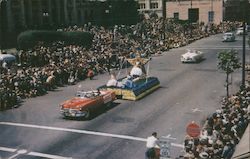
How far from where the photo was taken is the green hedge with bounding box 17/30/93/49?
44281mm

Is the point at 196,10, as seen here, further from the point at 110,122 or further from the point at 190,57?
the point at 110,122

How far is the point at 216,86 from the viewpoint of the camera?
33.1m

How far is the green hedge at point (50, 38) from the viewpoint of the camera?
145 ft

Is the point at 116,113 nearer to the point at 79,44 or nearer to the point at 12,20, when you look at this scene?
the point at 79,44

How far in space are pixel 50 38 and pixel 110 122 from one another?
23.8 metres

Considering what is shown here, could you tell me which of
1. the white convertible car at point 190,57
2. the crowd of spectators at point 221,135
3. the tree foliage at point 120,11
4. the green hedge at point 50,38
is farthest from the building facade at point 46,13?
the crowd of spectators at point 221,135

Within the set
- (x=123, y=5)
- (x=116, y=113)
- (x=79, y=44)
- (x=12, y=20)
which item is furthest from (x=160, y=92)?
(x=123, y=5)

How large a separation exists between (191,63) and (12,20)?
2630 cm

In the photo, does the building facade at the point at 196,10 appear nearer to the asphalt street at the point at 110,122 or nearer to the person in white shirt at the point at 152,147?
the asphalt street at the point at 110,122

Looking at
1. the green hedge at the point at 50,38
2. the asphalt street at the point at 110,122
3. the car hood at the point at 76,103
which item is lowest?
the asphalt street at the point at 110,122

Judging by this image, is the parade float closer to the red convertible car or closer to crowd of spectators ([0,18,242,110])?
the red convertible car

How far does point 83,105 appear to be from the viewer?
24672mm

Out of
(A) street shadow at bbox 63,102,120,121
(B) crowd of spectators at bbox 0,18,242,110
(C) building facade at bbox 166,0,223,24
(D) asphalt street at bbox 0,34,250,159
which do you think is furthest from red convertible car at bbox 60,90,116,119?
(C) building facade at bbox 166,0,223,24

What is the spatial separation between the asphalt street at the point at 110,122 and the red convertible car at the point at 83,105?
0.46 metres
